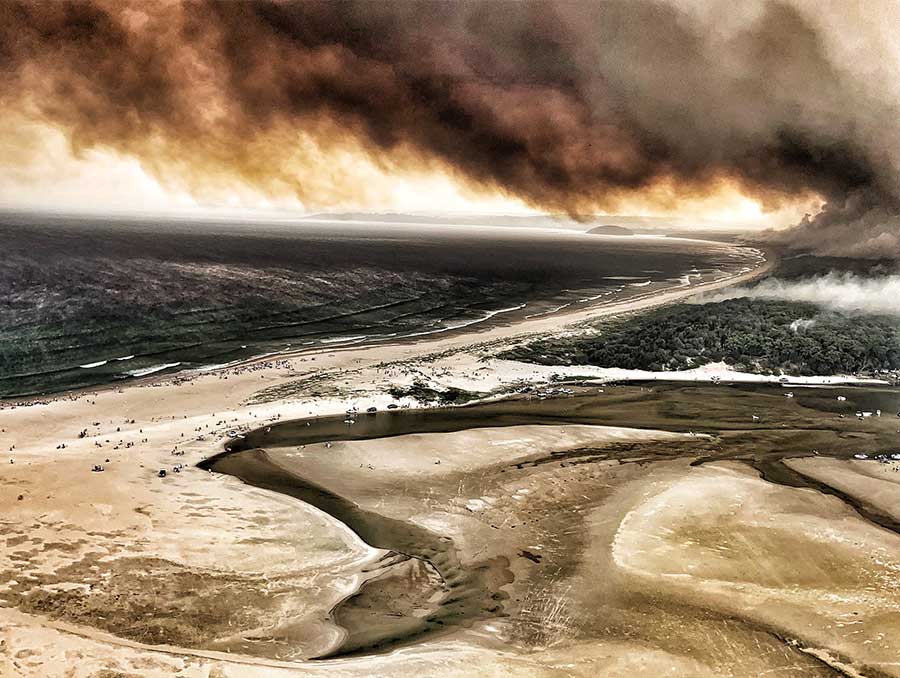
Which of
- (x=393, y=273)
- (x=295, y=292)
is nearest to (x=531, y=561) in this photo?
(x=295, y=292)

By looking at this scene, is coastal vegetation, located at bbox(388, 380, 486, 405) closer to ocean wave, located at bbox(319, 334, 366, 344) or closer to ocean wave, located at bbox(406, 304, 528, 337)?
ocean wave, located at bbox(319, 334, 366, 344)

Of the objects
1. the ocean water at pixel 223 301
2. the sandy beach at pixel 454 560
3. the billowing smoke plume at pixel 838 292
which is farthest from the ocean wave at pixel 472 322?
the sandy beach at pixel 454 560

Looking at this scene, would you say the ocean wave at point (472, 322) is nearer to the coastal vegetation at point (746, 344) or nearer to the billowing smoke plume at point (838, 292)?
the coastal vegetation at point (746, 344)

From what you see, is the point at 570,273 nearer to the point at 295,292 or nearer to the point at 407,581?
the point at 295,292

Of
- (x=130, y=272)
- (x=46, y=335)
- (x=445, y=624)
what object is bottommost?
(x=445, y=624)

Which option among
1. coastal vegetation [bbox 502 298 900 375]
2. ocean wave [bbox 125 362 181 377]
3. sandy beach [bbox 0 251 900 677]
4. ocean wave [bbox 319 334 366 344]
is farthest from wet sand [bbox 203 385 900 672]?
ocean wave [bbox 319 334 366 344]

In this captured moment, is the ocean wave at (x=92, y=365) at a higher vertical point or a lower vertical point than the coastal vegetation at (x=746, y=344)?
lower

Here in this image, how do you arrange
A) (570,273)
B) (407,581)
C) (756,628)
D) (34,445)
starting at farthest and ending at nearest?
1. (570,273)
2. (34,445)
3. (407,581)
4. (756,628)
